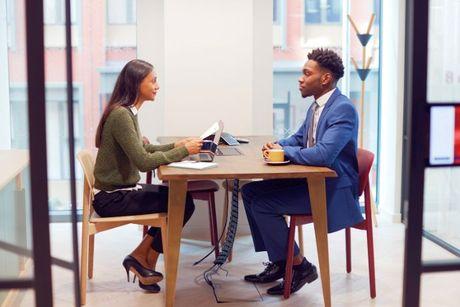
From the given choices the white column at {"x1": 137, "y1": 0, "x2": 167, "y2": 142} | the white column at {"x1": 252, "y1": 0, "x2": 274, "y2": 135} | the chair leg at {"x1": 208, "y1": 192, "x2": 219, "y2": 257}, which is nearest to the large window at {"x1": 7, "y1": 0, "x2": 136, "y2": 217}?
the white column at {"x1": 137, "y1": 0, "x2": 167, "y2": 142}

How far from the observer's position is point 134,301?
3441 mm

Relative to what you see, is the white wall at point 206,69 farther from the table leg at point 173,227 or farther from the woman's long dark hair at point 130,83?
the table leg at point 173,227

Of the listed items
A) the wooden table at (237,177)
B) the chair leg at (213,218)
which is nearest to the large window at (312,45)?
the chair leg at (213,218)

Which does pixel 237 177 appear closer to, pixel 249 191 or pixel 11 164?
pixel 249 191

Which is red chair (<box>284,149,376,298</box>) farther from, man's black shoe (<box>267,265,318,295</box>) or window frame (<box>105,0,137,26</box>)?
window frame (<box>105,0,137,26</box>)

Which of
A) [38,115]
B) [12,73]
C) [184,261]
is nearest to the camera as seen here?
[38,115]

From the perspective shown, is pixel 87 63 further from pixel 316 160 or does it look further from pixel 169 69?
pixel 316 160

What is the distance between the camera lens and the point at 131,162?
3.42m

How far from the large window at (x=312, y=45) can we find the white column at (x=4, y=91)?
6.45 ft

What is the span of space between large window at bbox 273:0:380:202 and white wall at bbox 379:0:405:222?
0.14 metres

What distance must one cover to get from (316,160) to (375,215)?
217cm

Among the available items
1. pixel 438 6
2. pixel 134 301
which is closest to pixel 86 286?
pixel 134 301

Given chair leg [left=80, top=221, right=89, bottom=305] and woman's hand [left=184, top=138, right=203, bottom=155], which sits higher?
woman's hand [left=184, top=138, right=203, bottom=155]

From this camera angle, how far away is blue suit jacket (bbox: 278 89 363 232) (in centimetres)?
320
